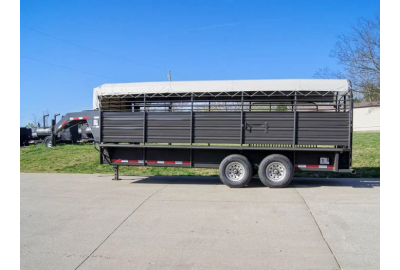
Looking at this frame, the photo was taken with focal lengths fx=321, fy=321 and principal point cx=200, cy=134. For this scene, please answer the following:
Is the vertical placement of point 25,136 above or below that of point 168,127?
below

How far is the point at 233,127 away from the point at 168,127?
74.2 inches

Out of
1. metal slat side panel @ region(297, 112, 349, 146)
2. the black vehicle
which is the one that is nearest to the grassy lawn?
metal slat side panel @ region(297, 112, 349, 146)

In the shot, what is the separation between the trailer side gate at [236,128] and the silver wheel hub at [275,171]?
0.09ft

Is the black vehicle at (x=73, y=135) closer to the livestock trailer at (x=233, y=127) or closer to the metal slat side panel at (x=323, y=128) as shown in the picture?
the livestock trailer at (x=233, y=127)

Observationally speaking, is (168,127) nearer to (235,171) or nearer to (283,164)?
(235,171)

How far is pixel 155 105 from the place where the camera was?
9711 mm

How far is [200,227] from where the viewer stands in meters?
5.55

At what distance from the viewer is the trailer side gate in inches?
342

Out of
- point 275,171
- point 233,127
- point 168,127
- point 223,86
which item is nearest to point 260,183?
point 275,171

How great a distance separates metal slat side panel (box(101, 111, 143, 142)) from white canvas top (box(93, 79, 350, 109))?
656 mm

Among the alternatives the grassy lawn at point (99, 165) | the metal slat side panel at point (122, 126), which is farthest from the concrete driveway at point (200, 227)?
the grassy lawn at point (99, 165)

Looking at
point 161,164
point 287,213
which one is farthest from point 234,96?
point 287,213

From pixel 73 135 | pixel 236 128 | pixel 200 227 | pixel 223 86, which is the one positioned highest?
pixel 223 86

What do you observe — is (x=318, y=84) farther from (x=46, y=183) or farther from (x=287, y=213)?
(x=46, y=183)
